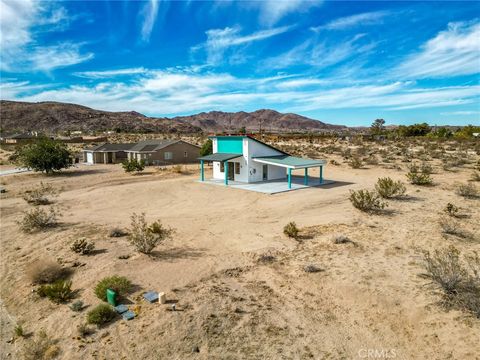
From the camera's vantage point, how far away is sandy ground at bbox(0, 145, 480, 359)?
6.81 metres

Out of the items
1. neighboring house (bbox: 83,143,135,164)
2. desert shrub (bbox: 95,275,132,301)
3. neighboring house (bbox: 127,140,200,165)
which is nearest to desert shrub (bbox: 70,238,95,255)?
desert shrub (bbox: 95,275,132,301)

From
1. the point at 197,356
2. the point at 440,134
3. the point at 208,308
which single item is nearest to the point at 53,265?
the point at 208,308

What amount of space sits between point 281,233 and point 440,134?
7135cm

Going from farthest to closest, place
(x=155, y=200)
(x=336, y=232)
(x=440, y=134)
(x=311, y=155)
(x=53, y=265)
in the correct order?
(x=440, y=134), (x=311, y=155), (x=155, y=200), (x=336, y=232), (x=53, y=265)

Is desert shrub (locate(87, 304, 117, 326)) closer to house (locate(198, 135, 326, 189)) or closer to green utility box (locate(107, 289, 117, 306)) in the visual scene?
green utility box (locate(107, 289, 117, 306))

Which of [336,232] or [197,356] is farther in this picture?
[336,232]

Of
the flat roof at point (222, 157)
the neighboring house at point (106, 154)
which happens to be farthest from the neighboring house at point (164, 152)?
the flat roof at point (222, 157)

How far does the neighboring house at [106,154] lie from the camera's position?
44.6m

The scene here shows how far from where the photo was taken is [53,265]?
10.7 m

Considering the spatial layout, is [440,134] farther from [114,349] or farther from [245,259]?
[114,349]

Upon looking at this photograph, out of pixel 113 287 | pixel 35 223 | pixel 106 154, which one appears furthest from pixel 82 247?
pixel 106 154

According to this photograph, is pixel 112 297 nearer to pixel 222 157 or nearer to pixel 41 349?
pixel 41 349

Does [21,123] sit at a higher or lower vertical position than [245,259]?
higher

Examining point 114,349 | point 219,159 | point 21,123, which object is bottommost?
point 114,349
